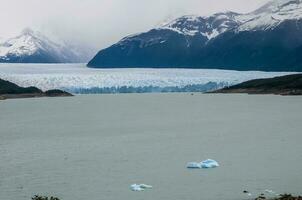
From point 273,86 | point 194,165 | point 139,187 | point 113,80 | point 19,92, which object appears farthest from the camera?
point 19,92

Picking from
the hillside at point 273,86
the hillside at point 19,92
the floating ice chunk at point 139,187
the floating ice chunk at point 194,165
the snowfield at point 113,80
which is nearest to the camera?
the floating ice chunk at point 139,187

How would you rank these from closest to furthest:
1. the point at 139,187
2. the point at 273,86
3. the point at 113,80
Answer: the point at 139,187
the point at 113,80
the point at 273,86

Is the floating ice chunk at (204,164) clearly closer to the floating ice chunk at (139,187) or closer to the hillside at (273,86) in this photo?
the floating ice chunk at (139,187)

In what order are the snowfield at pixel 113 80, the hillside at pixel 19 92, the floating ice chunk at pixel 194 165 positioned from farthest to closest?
1. the hillside at pixel 19 92
2. the snowfield at pixel 113 80
3. the floating ice chunk at pixel 194 165

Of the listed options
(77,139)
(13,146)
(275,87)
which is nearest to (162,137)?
(77,139)

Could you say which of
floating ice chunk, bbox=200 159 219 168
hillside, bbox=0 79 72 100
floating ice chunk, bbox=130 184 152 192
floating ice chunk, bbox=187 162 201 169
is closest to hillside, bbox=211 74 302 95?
hillside, bbox=0 79 72 100

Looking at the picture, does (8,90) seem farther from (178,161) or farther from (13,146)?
(178,161)

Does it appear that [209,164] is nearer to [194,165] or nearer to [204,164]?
[204,164]

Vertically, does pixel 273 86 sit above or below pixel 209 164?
above

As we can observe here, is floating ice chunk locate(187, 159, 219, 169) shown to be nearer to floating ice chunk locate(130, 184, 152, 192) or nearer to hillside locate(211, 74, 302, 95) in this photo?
floating ice chunk locate(130, 184, 152, 192)

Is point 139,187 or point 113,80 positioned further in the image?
point 113,80

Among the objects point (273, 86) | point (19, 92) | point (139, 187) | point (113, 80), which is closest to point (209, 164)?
point (139, 187)

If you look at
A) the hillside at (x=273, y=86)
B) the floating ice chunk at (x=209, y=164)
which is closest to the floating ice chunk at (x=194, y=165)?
the floating ice chunk at (x=209, y=164)

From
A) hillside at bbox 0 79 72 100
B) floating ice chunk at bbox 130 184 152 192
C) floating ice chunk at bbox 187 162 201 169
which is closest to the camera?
floating ice chunk at bbox 130 184 152 192
